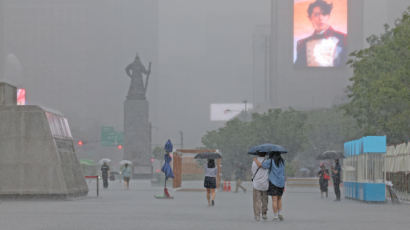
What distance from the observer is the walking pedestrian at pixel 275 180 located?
20438 millimetres

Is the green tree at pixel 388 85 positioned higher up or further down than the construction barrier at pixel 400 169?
higher up

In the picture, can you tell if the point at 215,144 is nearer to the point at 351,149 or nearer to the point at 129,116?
the point at 129,116

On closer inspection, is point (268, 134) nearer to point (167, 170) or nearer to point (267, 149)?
point (167, 170)

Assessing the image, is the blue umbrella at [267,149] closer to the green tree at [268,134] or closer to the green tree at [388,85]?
the green tree at [388,85]

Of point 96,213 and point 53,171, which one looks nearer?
point 96,213

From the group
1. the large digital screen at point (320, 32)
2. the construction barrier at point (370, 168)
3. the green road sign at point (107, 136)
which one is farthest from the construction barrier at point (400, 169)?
the large digital screen at point (320, 32)

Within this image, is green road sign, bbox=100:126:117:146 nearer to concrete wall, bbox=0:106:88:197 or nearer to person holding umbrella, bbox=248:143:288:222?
concrete wall, bbox=0:106:88:197

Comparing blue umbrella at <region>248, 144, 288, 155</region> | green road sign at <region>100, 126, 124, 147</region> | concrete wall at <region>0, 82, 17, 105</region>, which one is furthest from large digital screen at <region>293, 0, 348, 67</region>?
blue umbrella at <region>248, 144, 288, 155</region>

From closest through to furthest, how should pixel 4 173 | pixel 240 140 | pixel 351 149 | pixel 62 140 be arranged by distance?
pixel 4 173, pixel 62 140, pixel 351 149, pixel 240 140

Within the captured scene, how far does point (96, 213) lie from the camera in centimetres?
2297

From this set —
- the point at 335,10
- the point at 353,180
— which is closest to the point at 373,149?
the point at 353,180

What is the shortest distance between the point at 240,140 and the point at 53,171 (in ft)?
260

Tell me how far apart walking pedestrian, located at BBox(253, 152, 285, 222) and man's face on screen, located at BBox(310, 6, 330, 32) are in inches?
6658

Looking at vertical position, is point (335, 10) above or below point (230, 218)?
above
